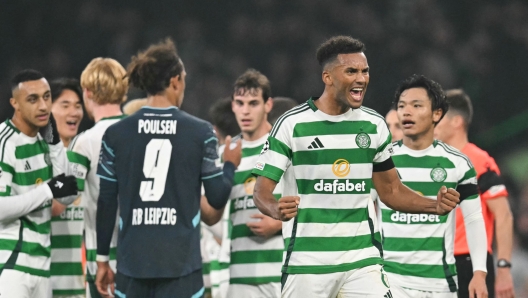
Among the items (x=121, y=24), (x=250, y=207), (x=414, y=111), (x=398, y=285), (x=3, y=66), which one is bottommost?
(x=398, y=285)

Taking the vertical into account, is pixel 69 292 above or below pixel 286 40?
below

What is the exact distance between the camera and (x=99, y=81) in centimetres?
628

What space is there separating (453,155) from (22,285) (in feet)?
10.1

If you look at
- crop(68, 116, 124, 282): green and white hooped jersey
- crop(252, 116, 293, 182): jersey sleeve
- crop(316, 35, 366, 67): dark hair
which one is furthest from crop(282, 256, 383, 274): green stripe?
crop(68, 116, 124, 282): green and white hooped jersey

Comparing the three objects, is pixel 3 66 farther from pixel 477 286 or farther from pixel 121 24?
pixel 477 286

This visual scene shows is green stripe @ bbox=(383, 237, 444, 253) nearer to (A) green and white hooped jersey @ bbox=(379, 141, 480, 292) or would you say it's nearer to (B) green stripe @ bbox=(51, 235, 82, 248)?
(A) green and white hooped jersey @ bbox=(379, 141, 480, 292)

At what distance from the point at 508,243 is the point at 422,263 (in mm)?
1157

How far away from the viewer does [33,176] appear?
551 cm

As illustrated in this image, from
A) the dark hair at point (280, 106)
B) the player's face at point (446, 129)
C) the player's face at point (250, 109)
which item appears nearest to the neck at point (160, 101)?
the player's face at point (250, 109)

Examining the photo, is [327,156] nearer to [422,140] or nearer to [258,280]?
[422,140]

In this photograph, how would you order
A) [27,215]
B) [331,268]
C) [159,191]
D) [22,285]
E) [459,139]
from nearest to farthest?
[331,268] < [159,191] < [22,285] < [27,215] < [459,139]

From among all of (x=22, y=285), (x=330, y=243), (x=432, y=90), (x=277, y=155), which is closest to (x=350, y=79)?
(x=277, y=155)

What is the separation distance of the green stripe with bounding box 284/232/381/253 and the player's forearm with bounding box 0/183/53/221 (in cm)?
185

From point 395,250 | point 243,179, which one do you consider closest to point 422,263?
point 395,250
